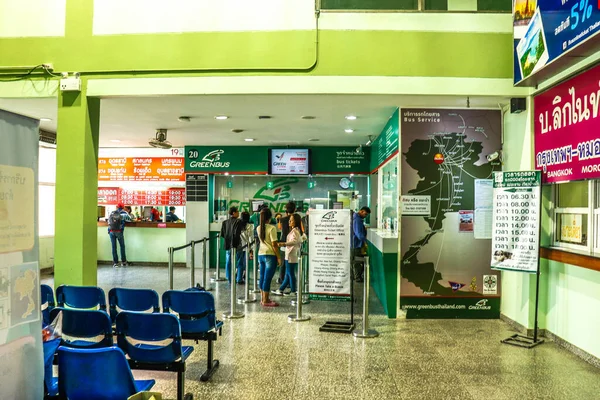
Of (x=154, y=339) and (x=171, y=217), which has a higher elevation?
(x=171, y=217)

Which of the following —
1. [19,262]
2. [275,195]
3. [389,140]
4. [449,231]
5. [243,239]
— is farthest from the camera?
[275,195]

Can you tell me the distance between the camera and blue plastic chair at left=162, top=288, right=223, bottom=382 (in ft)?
13.4

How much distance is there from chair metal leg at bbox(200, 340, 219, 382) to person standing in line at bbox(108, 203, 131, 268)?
7.35 m

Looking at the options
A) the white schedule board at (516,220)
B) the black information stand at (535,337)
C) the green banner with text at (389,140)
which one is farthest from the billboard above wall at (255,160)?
the black information stand at (535,337)

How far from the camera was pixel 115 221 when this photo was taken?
35.8 feet

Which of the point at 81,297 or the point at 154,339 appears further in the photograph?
the point at 81,297

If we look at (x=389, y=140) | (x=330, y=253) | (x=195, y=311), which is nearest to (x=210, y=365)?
(x=195, y=311)

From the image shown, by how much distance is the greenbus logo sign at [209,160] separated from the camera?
1095 centimetres

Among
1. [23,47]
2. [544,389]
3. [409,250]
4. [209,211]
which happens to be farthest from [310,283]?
[209,211]

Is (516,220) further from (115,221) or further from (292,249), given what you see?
(115,221)

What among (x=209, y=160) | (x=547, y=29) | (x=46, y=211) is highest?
(x=547, y=29)

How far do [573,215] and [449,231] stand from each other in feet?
5.05

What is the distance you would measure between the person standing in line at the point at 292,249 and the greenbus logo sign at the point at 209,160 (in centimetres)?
399

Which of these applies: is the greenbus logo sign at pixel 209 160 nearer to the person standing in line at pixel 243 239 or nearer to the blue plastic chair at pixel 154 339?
the person standing in line at pixel 243 239
